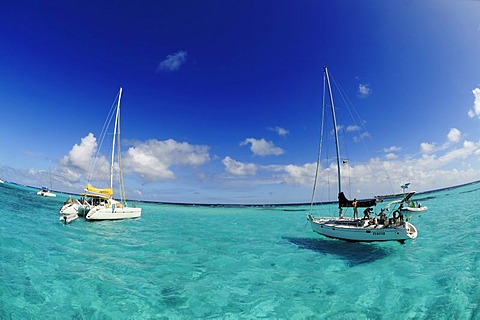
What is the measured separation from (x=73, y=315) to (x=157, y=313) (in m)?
3.14

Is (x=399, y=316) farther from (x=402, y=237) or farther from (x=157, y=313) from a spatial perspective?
(x=402, y=237)

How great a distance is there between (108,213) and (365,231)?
110ft

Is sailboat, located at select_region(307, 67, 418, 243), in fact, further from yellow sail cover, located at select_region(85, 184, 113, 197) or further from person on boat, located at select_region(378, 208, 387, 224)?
yellow sail cover, located at select_region(85, 184, 113, 197)

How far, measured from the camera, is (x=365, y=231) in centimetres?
2094

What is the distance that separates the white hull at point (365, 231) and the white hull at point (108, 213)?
29.6 metres

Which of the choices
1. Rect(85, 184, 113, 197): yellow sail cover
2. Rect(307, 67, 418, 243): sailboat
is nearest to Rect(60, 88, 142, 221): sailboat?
Rect(85, 184, 113, 197): yellow sail cover

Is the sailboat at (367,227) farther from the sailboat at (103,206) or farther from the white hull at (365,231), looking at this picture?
the sailboat at (103,206)

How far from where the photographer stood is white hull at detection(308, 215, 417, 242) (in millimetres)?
19875

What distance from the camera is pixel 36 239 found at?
2119 centimetres

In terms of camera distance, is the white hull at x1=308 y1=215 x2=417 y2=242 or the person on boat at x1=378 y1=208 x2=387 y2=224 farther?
the person on boat at x1=378 y1=208 x2=387 y2=224

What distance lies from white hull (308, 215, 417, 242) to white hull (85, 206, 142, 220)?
97.0 feet

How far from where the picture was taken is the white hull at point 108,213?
34.1 metres

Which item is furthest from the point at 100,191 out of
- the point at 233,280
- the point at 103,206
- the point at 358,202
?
the point at 358,202

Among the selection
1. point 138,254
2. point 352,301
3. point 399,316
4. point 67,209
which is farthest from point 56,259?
point 67,209
